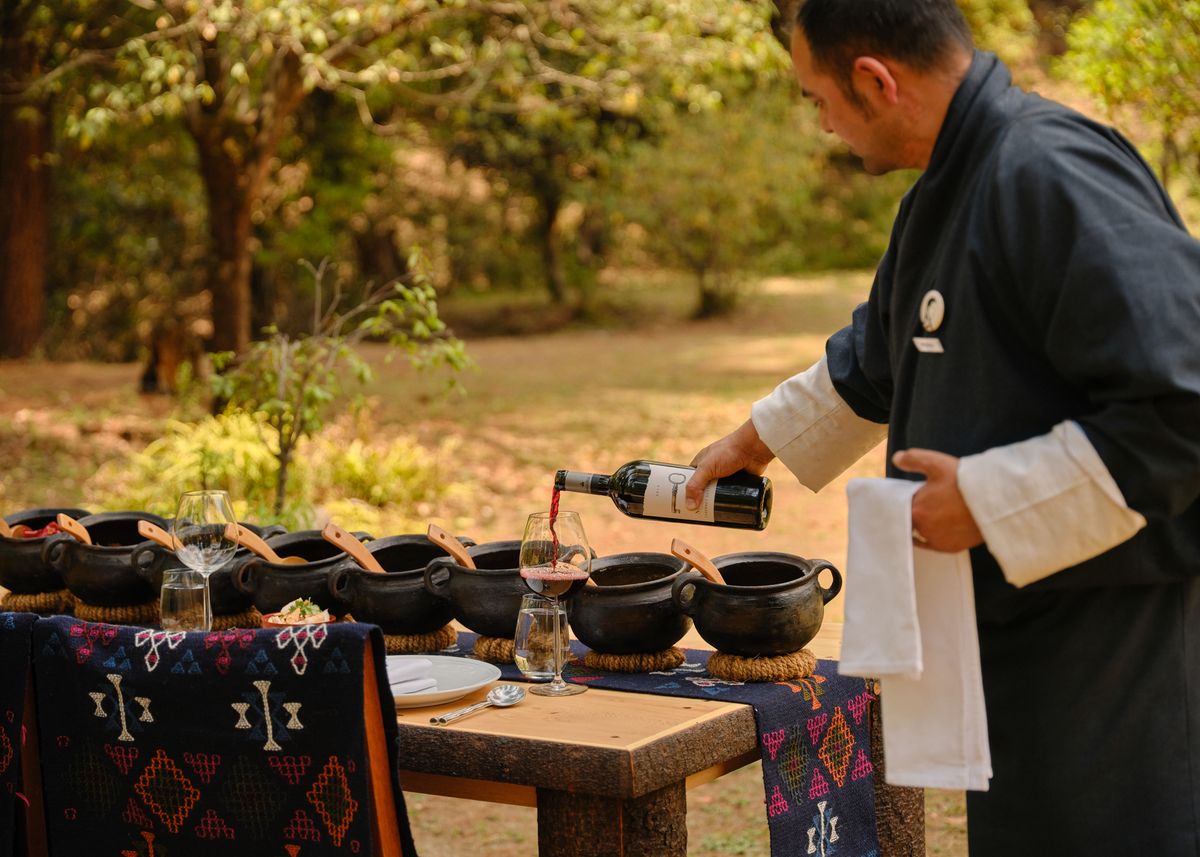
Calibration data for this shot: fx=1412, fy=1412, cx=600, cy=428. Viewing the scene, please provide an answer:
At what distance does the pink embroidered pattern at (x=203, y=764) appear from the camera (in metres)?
2.08

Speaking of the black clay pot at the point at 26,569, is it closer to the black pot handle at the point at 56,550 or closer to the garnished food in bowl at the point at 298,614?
the black pot handle at the point at 56,550

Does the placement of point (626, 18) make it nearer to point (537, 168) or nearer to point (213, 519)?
point (213, 519)

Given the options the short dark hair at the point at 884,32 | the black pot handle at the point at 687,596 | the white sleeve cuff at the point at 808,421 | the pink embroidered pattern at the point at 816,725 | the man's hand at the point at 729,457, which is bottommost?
the pink embroidered pattern at the point at 816,725

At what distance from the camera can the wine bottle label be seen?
2.48m

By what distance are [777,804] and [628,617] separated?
1.31 feet

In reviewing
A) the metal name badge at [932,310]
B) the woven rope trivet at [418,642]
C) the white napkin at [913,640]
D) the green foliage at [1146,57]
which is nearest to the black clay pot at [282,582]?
the woven rope trivet at [418,642]

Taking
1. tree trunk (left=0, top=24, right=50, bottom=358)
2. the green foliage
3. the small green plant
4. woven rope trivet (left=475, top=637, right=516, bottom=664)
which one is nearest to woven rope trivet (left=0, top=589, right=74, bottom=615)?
woven rope trivet (left=475, top=637, right=516, bottom=664)

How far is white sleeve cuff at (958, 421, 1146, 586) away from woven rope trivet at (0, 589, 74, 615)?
2.03m

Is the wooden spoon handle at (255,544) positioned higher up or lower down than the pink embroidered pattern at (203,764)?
higher up

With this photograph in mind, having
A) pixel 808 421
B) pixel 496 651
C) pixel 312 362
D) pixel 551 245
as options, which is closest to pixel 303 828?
pixel 496 651

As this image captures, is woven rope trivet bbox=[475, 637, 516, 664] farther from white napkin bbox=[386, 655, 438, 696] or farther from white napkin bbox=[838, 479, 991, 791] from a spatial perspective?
white napkin bbox=[838, 479, 991, 791]

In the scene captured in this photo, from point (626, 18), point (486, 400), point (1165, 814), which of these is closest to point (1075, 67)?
point (626, 18)

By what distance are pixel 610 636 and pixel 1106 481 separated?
1.02m

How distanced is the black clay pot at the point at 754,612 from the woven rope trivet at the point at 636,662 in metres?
0.11
